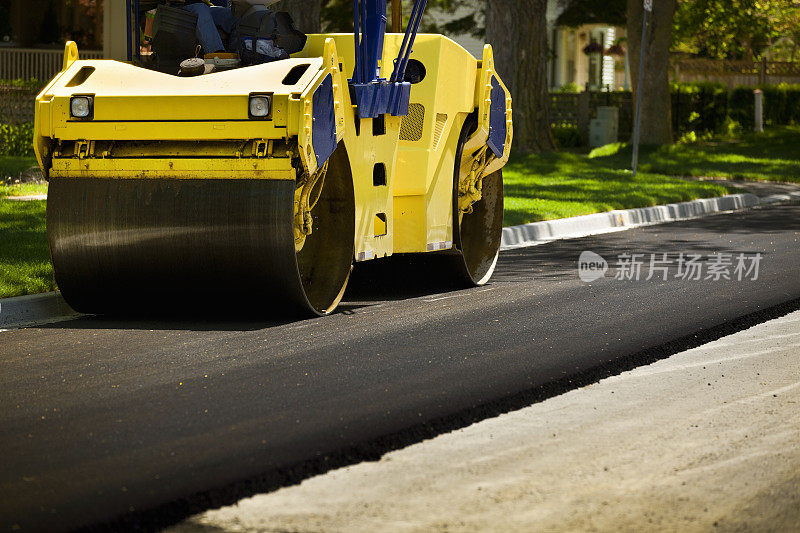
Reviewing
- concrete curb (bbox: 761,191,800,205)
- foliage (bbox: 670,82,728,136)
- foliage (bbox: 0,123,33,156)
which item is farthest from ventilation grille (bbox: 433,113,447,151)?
foliage (bbox: 670,82,728,136)

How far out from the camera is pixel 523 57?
82.5 feet

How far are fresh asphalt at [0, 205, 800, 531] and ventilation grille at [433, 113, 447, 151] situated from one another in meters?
1.11

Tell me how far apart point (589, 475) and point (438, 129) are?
17.5ft

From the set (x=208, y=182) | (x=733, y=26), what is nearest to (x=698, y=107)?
(x=733, y=26)

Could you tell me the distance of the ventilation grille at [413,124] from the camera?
10.0 m

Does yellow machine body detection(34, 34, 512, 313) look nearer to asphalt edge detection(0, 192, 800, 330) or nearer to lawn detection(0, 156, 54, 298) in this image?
asphalt edge detection(0, 192, 800, 330)

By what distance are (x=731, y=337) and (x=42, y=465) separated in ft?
15.0

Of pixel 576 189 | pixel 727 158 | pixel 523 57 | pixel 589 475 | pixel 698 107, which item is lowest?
pixel 589 475

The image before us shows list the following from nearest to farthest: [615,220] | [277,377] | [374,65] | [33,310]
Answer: [277,377]
[33,310]
[374,65]
[615,220]

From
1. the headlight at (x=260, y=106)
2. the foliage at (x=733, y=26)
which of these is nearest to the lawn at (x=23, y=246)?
the headlight at (x=260, y=106)

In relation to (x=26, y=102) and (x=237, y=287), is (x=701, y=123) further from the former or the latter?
(x=237, y=287)

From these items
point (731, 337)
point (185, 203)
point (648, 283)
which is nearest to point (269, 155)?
point (185, 203)

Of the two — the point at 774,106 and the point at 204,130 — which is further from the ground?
the point at 774,106

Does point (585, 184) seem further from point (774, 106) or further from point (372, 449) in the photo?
point (774, 106)
